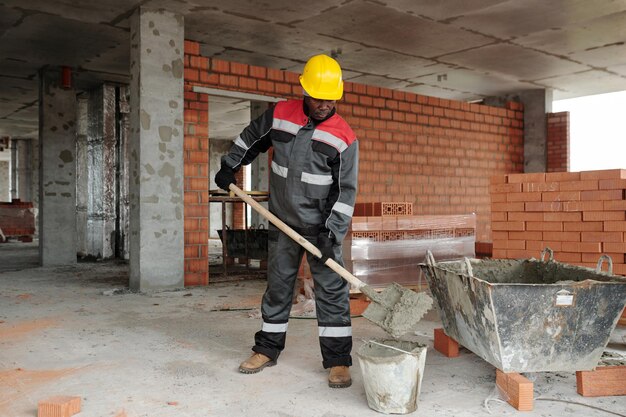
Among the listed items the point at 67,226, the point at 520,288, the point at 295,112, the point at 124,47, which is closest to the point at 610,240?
the point at 520,288

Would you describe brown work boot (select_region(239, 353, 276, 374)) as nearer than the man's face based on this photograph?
No

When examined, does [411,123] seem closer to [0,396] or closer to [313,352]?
[313,352]

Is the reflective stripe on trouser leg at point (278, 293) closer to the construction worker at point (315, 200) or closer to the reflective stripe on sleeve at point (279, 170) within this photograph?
the construction worker at point (315, 200)

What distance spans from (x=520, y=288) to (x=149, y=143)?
15.8ft

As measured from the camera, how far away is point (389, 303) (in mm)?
3045

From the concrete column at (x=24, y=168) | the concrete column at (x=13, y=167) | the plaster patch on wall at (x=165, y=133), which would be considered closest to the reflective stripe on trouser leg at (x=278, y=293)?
the plaster patch on wall at (x=165, y=133)

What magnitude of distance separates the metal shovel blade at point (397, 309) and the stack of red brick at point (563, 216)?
231cm

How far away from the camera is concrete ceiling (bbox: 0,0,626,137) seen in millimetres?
6520

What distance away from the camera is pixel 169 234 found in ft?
21.4

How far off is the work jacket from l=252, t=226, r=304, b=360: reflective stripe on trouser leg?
0.16 metres

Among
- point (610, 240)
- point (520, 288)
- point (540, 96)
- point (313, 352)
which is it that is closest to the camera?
point (520, 288)

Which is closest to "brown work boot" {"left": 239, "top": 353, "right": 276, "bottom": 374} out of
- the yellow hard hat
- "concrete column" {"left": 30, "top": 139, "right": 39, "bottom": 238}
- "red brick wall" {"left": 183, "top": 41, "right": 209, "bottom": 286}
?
the yellow hard hat

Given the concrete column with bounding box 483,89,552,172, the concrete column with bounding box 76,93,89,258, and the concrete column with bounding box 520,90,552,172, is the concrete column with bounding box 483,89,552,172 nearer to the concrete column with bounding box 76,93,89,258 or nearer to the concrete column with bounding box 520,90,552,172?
the concrete column with bounding box 520,90,552,172

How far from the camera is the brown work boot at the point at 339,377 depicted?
3021 mm
